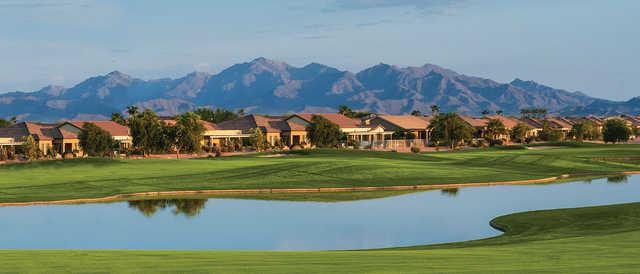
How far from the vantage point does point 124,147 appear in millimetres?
94750

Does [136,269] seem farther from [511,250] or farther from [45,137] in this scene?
[45,137]

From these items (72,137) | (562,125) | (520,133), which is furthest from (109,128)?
(562,125)

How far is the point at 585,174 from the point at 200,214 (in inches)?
1480

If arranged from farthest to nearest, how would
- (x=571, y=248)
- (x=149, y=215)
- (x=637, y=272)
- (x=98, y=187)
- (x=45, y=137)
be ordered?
(x=45, y=137) < (x=98, y=187) < (x=149, y=215) < (x=571, y=248) < (x=637, y=272)

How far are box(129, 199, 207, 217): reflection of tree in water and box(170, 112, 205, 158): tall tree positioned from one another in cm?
4235

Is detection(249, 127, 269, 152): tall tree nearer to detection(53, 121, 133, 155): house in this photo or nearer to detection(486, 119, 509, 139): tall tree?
detection(53, 121, 133, 155): house

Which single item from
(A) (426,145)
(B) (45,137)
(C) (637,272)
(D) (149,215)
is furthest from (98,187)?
(A) (426,145)

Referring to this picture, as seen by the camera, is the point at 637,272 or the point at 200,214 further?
the point at 200,214

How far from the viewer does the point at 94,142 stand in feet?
276

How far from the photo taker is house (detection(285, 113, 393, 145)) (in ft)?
368

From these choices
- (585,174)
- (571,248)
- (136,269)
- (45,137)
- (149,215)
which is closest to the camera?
(136,269)

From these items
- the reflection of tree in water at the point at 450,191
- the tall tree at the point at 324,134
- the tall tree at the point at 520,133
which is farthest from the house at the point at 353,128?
the reflection of tree in water at the point at 450,191

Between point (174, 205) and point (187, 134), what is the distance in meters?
44.3

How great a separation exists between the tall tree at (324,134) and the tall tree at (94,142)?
26.5 m
